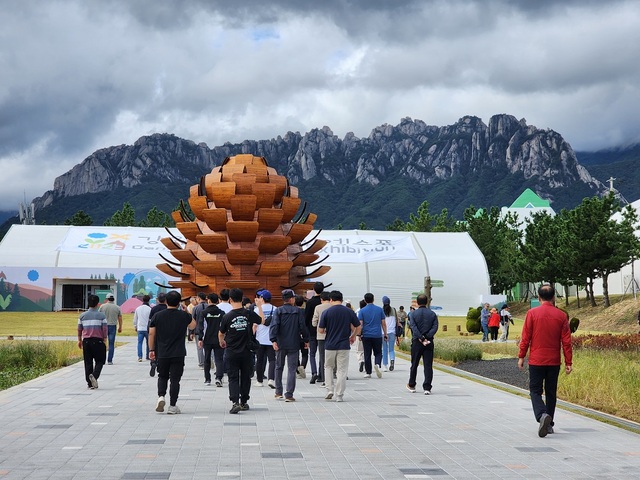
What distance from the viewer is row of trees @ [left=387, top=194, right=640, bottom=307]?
57656mm

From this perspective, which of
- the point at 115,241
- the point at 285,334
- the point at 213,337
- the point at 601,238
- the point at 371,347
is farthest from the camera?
the point at 115,241

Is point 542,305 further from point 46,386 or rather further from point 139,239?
point 139,239

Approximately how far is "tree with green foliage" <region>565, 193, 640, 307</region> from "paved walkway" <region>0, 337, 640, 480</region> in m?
44.0

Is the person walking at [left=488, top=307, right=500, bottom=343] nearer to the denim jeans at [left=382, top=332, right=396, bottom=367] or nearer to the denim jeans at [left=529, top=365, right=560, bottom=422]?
the denim jeans at [left=382, top=332, right=396, bottom=367]

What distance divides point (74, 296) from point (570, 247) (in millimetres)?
35250

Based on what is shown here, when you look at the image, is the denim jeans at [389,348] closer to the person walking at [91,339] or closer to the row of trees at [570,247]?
the person walking at [91,339]

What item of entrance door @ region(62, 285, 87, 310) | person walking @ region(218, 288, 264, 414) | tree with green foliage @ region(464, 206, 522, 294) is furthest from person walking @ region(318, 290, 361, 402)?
tree with green foliage @ region(464, 206, 522, 294)

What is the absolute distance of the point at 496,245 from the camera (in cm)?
9050

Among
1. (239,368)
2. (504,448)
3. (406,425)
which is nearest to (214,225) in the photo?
(239,368)

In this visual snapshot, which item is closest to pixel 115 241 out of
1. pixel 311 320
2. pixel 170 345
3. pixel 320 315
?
pixel 311 320

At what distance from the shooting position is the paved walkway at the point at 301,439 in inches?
328

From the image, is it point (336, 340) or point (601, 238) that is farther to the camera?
point (601, 238)

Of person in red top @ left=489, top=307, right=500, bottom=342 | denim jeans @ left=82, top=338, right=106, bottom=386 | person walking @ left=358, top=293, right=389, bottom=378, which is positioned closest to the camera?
denim jeans @ left=82, top=338, right=106, bottom=386

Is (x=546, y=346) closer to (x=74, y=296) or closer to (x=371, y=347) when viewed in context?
(x=371, y=347)
